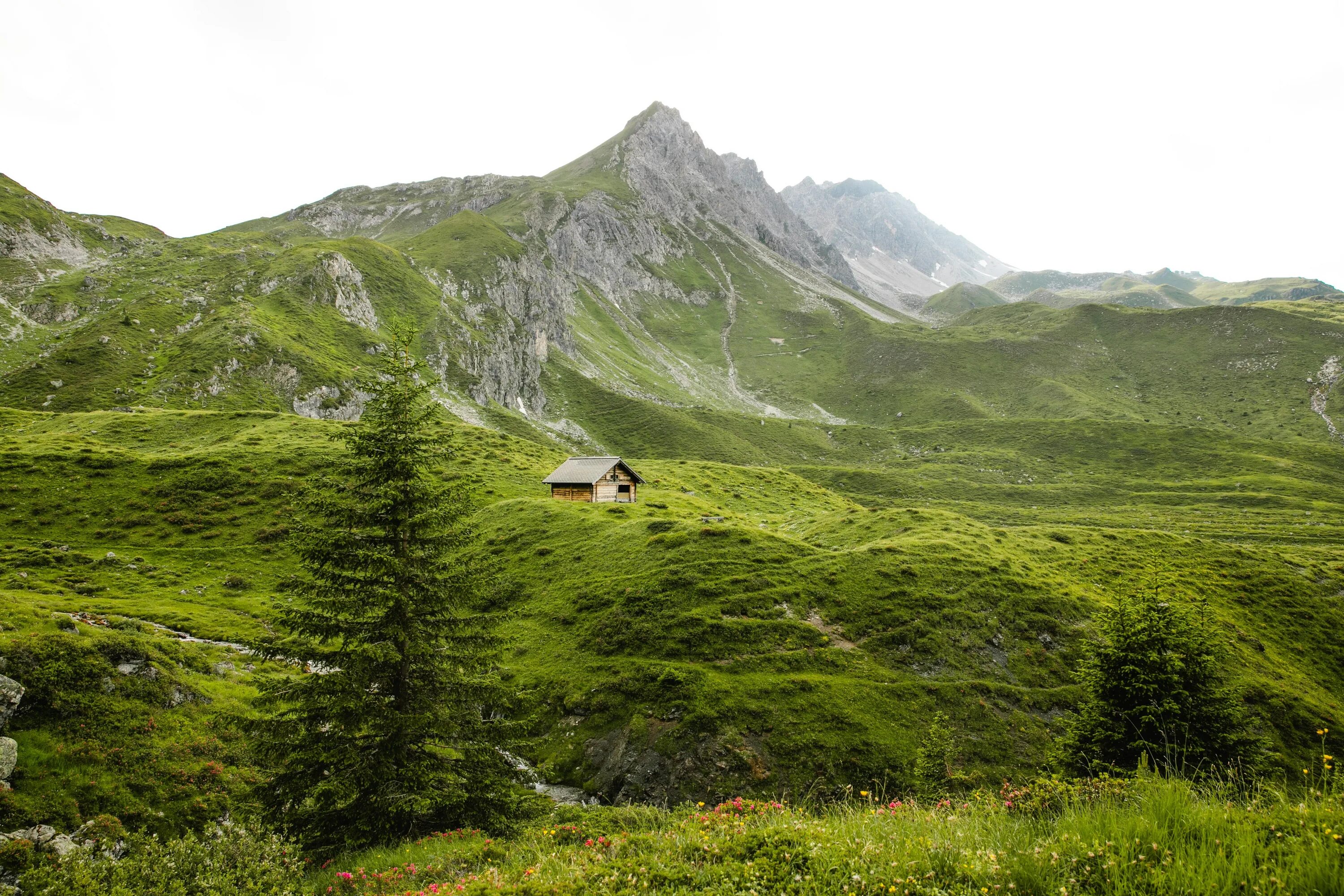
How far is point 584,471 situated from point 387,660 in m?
44.9

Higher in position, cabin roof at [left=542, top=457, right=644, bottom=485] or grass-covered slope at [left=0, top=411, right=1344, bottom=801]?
cabin roof at [left=542, top=457, right=644, bottom=485]

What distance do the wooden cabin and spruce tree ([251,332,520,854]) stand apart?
133 ft

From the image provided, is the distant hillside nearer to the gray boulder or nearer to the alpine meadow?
the alpine meadow

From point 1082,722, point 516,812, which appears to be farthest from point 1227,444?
point 516,812

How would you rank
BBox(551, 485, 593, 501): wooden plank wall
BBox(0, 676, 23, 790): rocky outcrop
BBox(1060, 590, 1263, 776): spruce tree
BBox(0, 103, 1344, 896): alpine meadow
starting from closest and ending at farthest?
BBox(0, 103, 1344, 896): alpine meadow < BBox(0, 676, 23, 790): rocky outcrop < BBox(1060, 590, 1263, 776): spruce tree < BBox(551, 485, 593, 501): wooden plank wall

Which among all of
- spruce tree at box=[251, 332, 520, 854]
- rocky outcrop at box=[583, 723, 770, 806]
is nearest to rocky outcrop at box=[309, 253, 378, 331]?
rocky outcrop at box=[583, 723, 770, 806]

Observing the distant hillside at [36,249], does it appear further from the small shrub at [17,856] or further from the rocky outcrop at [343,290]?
the small shrub at [17,856]

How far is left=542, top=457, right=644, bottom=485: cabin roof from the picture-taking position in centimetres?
5881

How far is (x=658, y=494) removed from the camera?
66.1m

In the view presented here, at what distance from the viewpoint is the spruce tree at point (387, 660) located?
14258 mm

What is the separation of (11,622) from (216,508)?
105 feet

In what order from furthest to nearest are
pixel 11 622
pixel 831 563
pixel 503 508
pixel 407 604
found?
pixel 503 508
pixel 831 563
pixel 11 622
pixel 407 604

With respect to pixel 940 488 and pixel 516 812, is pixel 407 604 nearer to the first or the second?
pixel 516 812

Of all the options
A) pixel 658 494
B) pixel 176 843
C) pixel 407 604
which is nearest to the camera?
pixel 176 843
